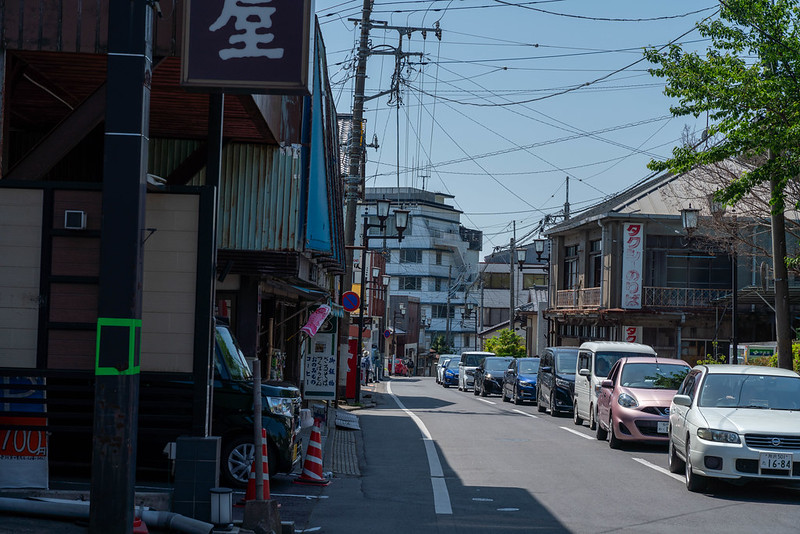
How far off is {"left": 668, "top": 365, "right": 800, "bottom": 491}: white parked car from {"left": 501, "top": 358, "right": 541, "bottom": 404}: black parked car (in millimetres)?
18975

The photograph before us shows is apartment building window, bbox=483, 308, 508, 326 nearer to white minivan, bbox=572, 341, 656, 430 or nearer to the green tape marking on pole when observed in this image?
white minivan, bbox=572, 341, 656, 430

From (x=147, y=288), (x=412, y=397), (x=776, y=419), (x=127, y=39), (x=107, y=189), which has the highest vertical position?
(x=127, y=39)

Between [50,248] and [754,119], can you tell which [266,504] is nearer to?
[50,248]

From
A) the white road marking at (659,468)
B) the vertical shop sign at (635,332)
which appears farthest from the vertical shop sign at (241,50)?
the vertical shop sign at (635,332)

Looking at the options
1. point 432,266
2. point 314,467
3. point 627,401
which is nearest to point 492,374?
point 627,401

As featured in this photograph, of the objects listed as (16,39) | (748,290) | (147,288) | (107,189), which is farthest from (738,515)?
(748,290)

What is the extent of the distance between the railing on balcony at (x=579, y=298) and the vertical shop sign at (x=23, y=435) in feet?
130

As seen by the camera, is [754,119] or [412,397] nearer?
[754,119]

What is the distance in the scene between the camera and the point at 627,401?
17.2 m

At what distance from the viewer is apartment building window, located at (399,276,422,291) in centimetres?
9288

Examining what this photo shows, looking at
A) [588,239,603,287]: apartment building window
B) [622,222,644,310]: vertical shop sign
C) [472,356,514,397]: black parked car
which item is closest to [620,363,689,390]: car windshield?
[472,356,514,397]: black parked car

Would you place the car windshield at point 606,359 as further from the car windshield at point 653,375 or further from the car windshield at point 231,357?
A: the car windshield at point 231,357

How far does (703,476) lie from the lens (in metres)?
12.0

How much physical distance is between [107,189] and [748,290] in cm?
2980
